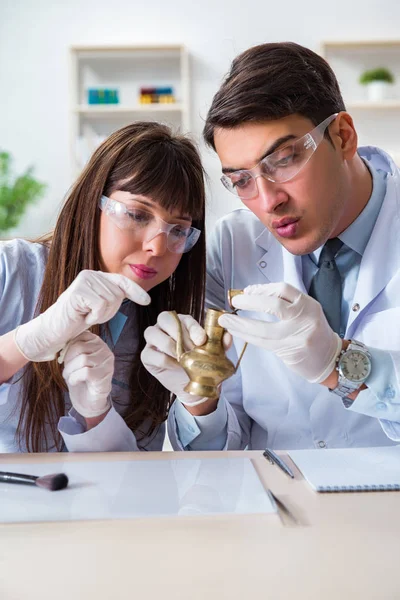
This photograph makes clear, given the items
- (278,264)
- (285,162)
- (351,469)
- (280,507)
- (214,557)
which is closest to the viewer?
(214,557)

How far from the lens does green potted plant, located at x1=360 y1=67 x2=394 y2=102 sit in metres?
4.79

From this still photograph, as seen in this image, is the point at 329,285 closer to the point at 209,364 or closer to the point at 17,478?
the point at 209,364

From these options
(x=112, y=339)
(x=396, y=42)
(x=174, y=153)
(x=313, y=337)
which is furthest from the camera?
(x=396, y=42)

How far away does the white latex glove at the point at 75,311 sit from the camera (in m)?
1.46

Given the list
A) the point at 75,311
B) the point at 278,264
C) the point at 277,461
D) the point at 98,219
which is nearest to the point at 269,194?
the point at 278,264

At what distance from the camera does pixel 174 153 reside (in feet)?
5.93

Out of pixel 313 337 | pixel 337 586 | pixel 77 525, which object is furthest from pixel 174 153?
pixel 337 586

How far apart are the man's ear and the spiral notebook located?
916mm

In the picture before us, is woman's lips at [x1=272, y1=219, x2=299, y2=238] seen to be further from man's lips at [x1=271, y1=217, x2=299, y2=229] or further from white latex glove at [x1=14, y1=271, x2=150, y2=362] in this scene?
white latex glove at [x1=14, y1=271, x2=150, y2=362]

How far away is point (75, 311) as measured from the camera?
57.6 inches

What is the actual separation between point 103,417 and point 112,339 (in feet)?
1.11

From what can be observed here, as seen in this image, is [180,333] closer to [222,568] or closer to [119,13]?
[222,568]

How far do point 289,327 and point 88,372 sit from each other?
522 millimetres

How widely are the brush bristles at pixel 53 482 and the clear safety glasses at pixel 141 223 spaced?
29.7 inches
